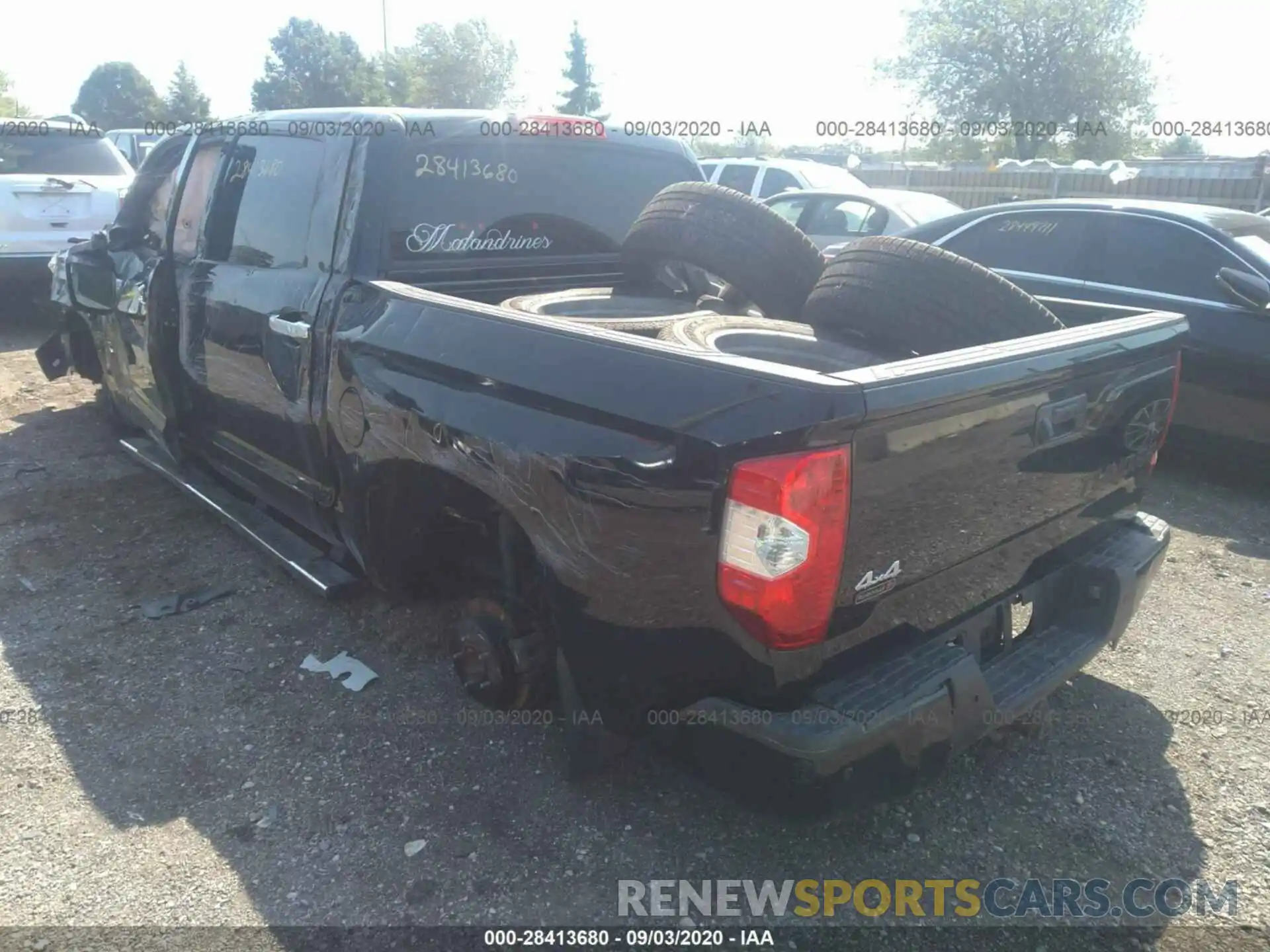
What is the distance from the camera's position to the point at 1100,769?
291 centimetres

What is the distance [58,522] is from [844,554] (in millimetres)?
4319

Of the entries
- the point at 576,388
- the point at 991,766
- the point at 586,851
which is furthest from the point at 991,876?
the point at 576,388

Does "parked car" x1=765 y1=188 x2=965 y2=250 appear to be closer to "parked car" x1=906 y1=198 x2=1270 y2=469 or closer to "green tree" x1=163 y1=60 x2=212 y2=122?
"parked car" x1=906 y1=198 x2=1270 y2=469

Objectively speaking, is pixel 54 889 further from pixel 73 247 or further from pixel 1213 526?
pixel 1213 526

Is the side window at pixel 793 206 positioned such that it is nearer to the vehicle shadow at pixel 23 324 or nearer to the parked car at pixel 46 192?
the parked car at pixel 46 192

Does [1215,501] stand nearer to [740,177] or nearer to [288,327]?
[288,327]

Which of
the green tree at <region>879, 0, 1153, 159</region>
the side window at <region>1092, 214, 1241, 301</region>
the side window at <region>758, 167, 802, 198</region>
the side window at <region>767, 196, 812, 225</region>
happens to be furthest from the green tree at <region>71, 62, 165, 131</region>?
the side window at <region>1092, 214, 1241, 301</region>

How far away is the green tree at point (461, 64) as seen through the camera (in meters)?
54.3

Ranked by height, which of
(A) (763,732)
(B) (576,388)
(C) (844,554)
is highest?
(B) (576,388)

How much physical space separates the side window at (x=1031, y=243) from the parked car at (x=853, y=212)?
8.76ft

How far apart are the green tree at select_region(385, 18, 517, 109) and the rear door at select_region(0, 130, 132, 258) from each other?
47299mm

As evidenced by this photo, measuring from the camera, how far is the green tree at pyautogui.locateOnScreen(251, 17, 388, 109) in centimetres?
5391

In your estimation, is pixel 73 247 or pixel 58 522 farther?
pixel 73 247

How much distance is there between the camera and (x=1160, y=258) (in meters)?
5.45
